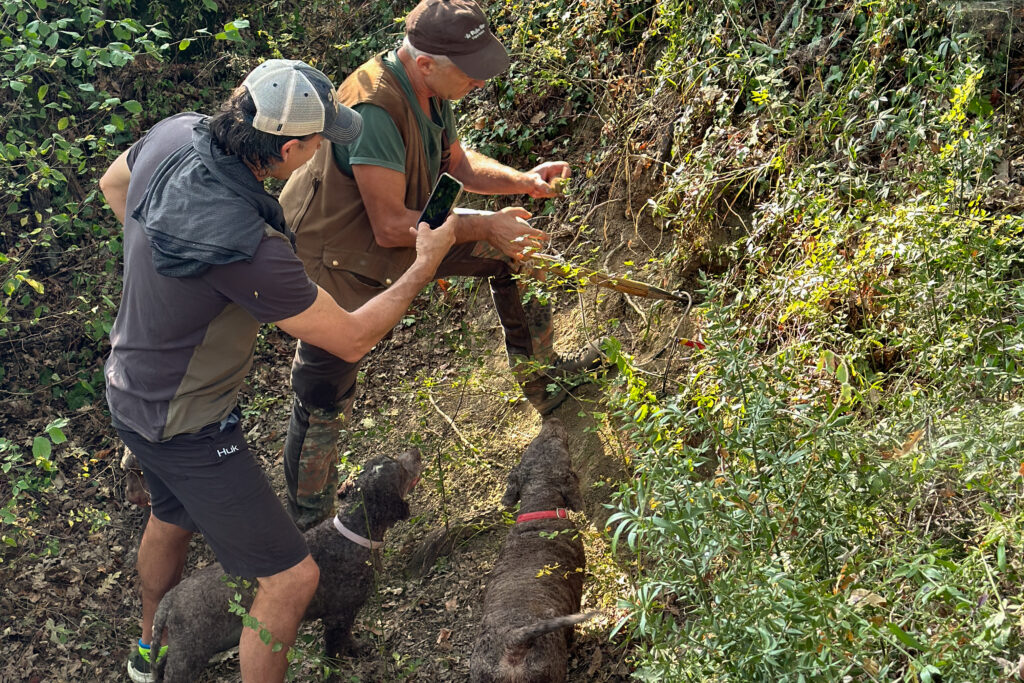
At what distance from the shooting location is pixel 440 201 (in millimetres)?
3926

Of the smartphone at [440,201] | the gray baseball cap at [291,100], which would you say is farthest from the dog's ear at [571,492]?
the gray baseball cap at [291,100]

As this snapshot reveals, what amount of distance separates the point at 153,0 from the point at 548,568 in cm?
663

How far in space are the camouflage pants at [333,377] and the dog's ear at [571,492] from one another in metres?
0.59

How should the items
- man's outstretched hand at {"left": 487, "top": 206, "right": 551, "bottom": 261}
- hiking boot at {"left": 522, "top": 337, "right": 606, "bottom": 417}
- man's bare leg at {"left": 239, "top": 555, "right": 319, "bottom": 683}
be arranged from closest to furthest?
1. man's bare leg at {"left": 239, "top": 555, "right": 319, "bottom": 683}
2. man's outstretched hand at {"left": 487, "top": 206, "right": 551, "bottom": 261}
3. hiking boot at {"left": 522, "top": 337, "right": 606, "bottom": 417}

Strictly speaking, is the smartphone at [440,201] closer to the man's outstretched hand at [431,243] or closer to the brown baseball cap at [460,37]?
the man's outstretched hand at [431,243]

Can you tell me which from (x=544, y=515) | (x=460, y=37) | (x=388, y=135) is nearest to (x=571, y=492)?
(x=544, y=515)

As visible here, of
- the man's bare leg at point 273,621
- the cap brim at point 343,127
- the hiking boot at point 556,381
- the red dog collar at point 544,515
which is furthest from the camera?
the hiking boot at point 556,381

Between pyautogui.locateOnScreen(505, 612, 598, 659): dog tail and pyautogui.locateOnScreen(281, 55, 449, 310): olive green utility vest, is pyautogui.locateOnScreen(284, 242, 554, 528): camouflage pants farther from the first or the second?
pyautogui.locateOnScreen(505, 612, 598, 659): dog tail

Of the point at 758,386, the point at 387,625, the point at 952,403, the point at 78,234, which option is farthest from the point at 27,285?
the point at 952,403

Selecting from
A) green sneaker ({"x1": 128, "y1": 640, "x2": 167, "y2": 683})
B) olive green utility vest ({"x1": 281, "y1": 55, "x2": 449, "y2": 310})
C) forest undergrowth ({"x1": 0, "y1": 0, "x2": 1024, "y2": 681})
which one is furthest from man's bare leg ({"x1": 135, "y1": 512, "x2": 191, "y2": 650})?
olive green utility vest ({"x1": 281, "y1": 55, "x2": 449, "y2": 310})

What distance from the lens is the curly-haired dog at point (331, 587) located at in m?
3.97

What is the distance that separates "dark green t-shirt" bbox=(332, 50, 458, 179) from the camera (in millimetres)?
3828

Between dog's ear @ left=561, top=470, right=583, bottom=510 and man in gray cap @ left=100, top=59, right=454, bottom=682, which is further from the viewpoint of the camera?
dog's ear @ left=561, top=470, right=583, bottom=510

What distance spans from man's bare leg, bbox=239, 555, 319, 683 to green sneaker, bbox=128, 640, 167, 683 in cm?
88
